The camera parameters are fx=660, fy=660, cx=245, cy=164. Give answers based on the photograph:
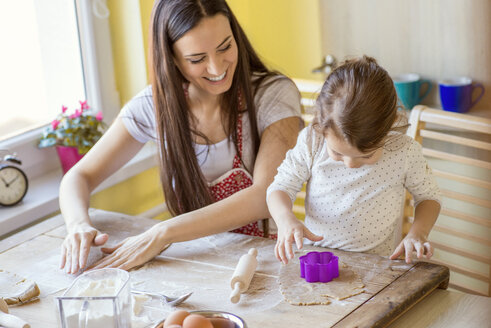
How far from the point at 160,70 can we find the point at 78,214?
0.40 m

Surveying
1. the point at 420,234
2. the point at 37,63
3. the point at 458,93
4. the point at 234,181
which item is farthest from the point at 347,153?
the point at 37,63

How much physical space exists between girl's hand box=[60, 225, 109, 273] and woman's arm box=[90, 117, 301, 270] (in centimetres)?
3

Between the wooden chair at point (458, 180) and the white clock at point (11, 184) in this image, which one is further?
the white clock at point (11, 184)

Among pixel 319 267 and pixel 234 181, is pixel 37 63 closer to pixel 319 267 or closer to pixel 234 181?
pixel 234 181

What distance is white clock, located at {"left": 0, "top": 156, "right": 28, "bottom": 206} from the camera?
184cm

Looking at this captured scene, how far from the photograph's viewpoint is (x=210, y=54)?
4.99 feet

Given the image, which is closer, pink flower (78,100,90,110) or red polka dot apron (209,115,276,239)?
red polka dot apron (209,115,276,239)

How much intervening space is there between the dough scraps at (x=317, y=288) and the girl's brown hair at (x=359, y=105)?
0.25 meters

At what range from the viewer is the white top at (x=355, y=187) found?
1.39 m

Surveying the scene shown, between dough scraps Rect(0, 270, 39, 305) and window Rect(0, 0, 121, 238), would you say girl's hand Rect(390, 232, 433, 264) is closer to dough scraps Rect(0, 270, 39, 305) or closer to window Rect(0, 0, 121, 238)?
dough scraps Rect(0, 270, 39, 305)

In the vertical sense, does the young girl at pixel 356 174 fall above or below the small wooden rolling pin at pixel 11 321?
above

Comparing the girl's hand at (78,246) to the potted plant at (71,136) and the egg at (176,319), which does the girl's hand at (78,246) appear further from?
the potted plant at (71,136)

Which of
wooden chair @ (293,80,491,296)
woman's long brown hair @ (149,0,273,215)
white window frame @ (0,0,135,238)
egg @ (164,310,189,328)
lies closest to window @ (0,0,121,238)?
white window frame @ (0,0,135,238)

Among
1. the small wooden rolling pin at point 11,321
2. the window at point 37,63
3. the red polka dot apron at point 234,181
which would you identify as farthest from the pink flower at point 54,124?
the small wooden rolling pin at point 11,321
